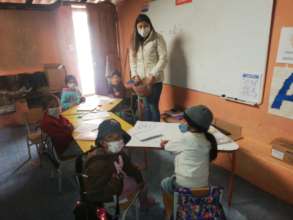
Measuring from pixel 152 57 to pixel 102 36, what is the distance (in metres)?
2.22

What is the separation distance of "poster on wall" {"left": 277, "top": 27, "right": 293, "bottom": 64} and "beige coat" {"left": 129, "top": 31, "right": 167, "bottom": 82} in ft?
4.33

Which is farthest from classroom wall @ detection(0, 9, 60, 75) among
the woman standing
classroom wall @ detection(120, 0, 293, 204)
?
classroom wall @ detection(120, 0, 293, 204)

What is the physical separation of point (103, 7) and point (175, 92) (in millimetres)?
2534

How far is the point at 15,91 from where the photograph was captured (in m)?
4.14

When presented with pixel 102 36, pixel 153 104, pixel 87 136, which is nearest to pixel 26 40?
pixel 102 36

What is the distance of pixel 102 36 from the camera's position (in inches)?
185

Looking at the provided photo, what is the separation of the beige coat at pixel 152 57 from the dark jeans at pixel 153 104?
0.13 m

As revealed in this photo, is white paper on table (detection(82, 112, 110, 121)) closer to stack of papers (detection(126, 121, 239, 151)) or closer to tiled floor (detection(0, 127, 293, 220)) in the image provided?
stack of papers (detection(126, 121, 239, 151))

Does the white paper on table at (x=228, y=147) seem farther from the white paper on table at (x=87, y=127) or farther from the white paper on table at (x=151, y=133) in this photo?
the white paper on table at (x=87, y=127)

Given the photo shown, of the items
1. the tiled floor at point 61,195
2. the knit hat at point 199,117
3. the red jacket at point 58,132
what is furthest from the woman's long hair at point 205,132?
the red jacket at point 58,132

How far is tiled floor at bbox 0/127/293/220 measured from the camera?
1.94 m

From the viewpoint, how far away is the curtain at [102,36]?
4547 millimetres

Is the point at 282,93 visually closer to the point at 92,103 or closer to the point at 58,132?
the point at 58,132

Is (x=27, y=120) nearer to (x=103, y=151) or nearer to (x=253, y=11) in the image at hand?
(x=103, y=151)
